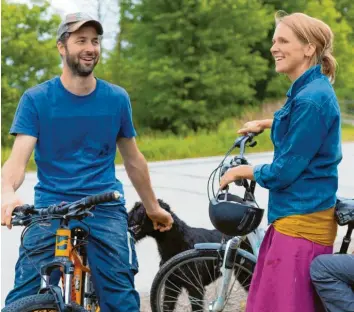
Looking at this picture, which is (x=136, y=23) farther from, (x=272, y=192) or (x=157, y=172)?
(x=272, y=192)

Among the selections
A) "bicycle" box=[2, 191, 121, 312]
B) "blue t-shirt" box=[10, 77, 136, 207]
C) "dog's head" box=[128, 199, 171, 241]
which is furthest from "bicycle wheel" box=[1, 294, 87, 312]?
"dog's head" box=[128, 199, 171, 241]

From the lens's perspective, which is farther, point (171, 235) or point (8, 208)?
point (171, 235)

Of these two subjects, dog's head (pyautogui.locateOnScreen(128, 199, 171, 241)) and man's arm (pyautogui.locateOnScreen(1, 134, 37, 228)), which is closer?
man's arm (pyautogui.locateOnScreen(1, 134, 37, 228))

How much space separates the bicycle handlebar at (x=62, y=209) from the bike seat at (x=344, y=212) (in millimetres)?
985

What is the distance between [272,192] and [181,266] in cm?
131

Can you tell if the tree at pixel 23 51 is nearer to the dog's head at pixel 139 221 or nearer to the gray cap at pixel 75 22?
the dog's head at pixel 139 221

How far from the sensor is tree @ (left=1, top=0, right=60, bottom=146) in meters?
33.3

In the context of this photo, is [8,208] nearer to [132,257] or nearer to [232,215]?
[132,257]

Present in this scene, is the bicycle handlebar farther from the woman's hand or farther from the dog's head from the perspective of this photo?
the dog's head

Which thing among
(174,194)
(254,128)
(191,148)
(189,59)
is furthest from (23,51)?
(254,128)

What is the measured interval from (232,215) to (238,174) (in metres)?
0.23

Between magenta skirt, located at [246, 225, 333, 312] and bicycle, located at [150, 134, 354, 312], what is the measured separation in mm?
459

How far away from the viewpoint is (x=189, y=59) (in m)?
36.4

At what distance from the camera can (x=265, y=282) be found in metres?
3.47
